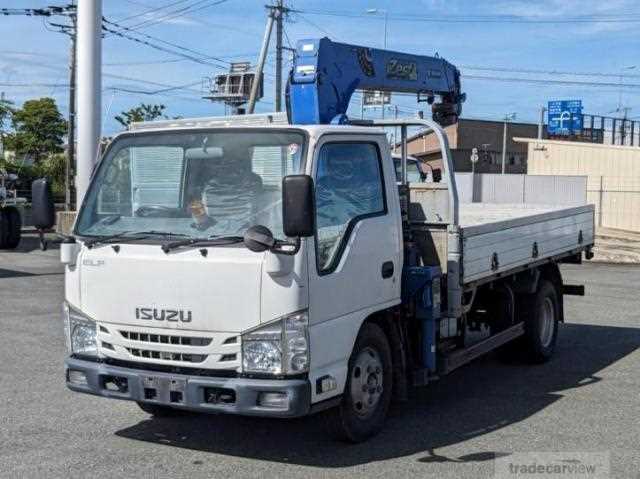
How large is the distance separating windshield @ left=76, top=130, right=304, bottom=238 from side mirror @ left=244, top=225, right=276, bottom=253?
0.22 m

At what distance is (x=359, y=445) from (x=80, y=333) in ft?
7.01

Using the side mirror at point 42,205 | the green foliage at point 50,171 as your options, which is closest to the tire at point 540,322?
the side mirror at point 42,205

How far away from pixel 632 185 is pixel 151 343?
32920 millimetres

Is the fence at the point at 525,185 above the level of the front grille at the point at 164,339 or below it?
above

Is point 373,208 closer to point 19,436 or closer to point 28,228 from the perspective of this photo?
point 19,436

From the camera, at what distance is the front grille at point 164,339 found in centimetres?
560

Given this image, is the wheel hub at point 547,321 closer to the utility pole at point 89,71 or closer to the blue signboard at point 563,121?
the utility pole at point 89,71

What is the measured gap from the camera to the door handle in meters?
6.40

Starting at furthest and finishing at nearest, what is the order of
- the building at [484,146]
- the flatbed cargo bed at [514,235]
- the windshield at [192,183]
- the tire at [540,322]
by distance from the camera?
the building at [484,146] < the tire at [540,322] < the flatbed cargo bed at [514,235] < the windshield at [192,183]

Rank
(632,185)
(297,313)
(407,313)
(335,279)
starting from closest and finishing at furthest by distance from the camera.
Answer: (297,313), (335,279), (407,313), (632,185)

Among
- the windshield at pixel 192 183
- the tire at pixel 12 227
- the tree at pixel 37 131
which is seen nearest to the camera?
the windshield at pixel 192 183

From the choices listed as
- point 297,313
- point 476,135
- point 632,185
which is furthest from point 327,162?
point 476,135

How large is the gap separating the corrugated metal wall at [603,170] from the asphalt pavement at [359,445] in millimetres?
24038

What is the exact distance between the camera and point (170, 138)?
6.27m
